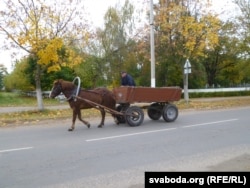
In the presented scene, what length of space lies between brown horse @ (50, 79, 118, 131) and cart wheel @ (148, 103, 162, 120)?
7.06 feet

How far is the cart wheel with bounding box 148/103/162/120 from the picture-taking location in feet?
50.0

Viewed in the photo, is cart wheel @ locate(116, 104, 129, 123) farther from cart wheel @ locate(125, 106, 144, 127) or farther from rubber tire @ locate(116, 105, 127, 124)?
cart wheel @ locate(125, 106, 144, 127)

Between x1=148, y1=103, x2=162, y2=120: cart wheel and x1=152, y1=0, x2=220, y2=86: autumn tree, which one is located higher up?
x1=152, y1=0, x2=220, y2=86: autumn tree

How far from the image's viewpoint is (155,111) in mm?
15656

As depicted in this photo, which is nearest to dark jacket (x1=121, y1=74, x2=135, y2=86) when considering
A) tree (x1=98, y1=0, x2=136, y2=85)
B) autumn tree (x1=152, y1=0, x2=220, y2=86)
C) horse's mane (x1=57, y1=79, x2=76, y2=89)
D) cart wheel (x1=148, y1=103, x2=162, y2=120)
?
cart wheel (x1=148, y1=103, x2=162, y2=120)

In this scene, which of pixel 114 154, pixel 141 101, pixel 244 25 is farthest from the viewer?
pixel 244 25

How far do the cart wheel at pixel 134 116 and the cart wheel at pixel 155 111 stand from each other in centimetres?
143

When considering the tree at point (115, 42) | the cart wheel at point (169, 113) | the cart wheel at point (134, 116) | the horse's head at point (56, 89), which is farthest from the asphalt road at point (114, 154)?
the tree at point (115, 42)

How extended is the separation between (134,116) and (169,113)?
6.27 feet

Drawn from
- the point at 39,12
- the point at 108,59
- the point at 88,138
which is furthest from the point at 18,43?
the point at 108,59

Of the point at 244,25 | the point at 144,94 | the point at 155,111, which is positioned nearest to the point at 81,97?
the point at 144,94

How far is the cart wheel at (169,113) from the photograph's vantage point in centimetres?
1481

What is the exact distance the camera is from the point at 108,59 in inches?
1602

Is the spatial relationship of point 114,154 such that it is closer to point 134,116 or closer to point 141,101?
point 134,116
